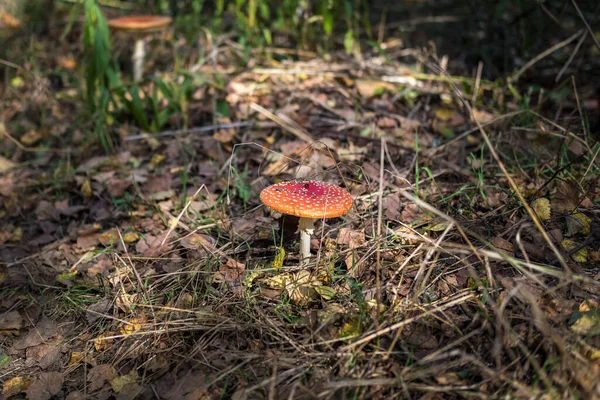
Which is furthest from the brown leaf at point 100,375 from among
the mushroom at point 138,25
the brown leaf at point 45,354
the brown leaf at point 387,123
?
the mushroom at point 138,25

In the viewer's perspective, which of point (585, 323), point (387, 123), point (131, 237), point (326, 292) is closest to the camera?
point (585, 323)

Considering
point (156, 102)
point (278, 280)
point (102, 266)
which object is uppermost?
point (156, 102)

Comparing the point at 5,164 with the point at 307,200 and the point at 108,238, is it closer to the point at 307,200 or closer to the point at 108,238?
the point at 108,238

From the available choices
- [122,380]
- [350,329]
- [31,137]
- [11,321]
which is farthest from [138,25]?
[350,329]

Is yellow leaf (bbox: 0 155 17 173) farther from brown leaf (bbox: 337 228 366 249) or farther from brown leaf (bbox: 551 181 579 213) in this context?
brown leaf (bbox: 551 181 579 213)

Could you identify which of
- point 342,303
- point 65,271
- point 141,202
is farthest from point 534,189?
point 65,271

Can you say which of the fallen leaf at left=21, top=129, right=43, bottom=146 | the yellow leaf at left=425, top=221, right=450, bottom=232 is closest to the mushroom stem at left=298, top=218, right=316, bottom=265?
the yellow leaf at left=425, top=221, right=450, bottom=232
